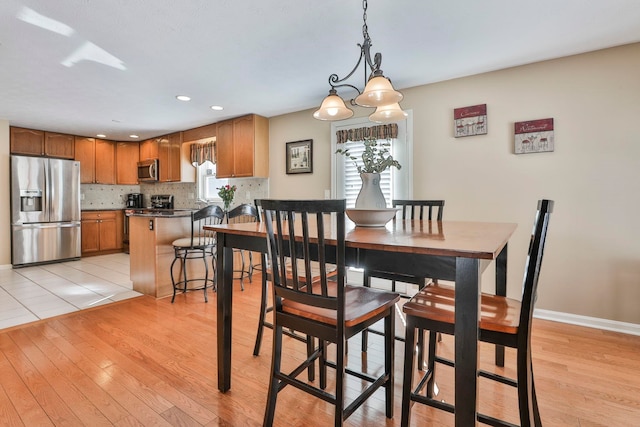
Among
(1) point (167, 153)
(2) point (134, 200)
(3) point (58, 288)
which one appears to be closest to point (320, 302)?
(3) point (58, 288)

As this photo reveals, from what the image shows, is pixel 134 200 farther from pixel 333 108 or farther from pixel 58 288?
pixel 333 108

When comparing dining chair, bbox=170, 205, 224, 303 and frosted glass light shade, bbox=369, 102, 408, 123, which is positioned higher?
frosted glass light shade, bbox=369, 102, 408, 123

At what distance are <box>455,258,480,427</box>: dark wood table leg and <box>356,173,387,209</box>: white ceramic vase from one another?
0.68 metres

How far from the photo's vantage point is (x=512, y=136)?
289 centimetres

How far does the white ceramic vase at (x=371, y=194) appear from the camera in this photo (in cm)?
167

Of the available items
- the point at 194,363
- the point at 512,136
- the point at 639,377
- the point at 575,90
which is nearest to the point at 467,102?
the point at 512,136

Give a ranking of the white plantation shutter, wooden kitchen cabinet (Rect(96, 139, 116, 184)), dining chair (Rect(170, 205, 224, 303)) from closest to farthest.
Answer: dining chair (Rect(170, 205, 224, 303))
the white plantation shutter
wooden kitchen cabinet (Rect(96, 139, 116, 184))

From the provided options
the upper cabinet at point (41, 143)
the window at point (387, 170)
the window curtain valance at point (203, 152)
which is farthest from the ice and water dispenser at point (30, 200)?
the window at point (387, 170)

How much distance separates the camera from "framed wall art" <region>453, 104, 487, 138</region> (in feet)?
9.87

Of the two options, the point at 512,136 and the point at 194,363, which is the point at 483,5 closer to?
the point at 512,136

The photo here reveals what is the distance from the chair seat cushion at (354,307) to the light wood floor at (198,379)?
595 mm

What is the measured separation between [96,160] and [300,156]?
4359mm

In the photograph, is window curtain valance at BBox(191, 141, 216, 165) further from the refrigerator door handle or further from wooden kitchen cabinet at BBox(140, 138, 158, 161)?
the refrigerator door handle

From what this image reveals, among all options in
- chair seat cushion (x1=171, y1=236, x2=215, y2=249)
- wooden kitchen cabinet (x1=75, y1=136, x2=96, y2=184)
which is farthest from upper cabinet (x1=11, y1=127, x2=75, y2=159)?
chair seat cushion (x1=171, y1=236, x2=215, y2=249)
